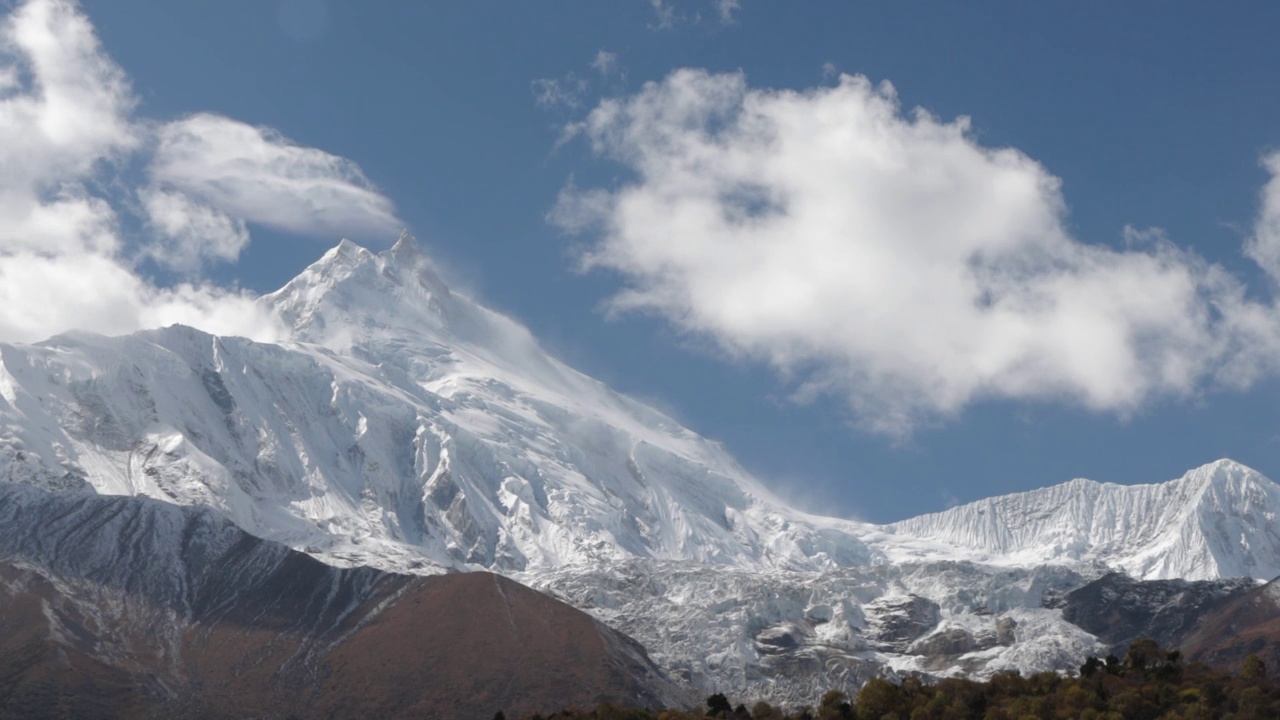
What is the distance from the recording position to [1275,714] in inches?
7795

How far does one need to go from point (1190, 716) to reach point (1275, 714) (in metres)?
9.39

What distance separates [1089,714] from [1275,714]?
21019 mm

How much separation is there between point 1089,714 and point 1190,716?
11.8 metres

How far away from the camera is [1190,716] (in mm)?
199875

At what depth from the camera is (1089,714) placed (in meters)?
200
